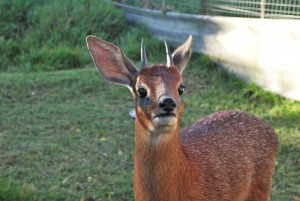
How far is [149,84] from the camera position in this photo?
116 inches

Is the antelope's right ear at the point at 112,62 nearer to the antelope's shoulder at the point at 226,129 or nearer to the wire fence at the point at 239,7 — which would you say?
the antelope's shoulder at the point at 226,129

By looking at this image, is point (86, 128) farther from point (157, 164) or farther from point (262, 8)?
point (157, 164)

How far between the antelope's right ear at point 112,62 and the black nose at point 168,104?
1.86 ft

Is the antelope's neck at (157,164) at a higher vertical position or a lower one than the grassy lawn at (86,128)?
higher

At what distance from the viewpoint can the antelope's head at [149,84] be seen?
110 inches

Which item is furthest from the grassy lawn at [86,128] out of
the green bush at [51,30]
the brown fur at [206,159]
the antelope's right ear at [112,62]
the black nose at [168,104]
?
the black nose at [168,104]

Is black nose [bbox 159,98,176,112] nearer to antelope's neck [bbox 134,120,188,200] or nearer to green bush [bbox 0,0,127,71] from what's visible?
antelope's neck [bbox 134,120,188,200]

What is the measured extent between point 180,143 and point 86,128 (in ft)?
8.93

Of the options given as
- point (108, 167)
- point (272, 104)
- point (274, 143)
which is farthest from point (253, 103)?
point (274, 143)

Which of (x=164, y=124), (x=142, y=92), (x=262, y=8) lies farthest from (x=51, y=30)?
(x=164, y=124)

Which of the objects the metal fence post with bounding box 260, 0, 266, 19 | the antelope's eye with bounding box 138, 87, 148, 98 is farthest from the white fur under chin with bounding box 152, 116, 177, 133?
the metal fence post with bounding box 260, 0, 266, 19

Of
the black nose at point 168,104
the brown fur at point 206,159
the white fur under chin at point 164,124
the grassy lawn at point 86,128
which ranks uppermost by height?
the black nose at point 168,104

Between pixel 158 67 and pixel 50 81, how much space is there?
13.7ft

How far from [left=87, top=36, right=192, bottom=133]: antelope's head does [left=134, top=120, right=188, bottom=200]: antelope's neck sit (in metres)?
0.09
